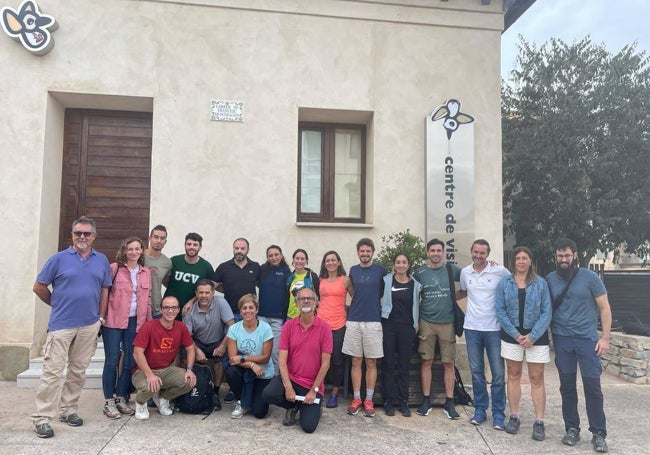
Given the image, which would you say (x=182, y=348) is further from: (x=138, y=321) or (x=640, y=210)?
(x=640, y=210)

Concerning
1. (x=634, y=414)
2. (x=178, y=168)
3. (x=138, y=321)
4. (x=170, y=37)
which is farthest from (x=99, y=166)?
(x=634, y=414)

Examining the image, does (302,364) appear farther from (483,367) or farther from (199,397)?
(483,367)

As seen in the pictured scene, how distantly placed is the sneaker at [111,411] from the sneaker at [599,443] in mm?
4502

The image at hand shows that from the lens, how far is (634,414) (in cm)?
534

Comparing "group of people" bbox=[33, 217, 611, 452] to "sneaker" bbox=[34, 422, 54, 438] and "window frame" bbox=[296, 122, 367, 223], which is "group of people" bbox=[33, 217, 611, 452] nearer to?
"sneaker" bbox=[34, 422, 54, 438]

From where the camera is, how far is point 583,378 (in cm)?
441

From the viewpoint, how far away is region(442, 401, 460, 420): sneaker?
16.6ft

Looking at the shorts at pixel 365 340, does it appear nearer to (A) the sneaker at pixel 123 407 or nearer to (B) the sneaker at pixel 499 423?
(B) the sneaker at pixel 499 423

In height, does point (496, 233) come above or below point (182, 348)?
above

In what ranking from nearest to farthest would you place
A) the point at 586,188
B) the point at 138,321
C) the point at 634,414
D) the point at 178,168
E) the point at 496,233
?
the point at 138,321 < the point at 634,414 < the point at 178,168 < the point at 496,233 < the point at 586,188

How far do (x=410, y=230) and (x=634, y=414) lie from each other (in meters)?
3.43

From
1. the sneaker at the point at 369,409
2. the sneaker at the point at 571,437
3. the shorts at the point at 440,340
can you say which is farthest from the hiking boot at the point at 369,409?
the sneaker at the point at 571,437

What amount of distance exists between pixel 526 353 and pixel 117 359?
4.06 meters

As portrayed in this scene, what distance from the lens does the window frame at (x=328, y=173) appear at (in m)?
7.30
